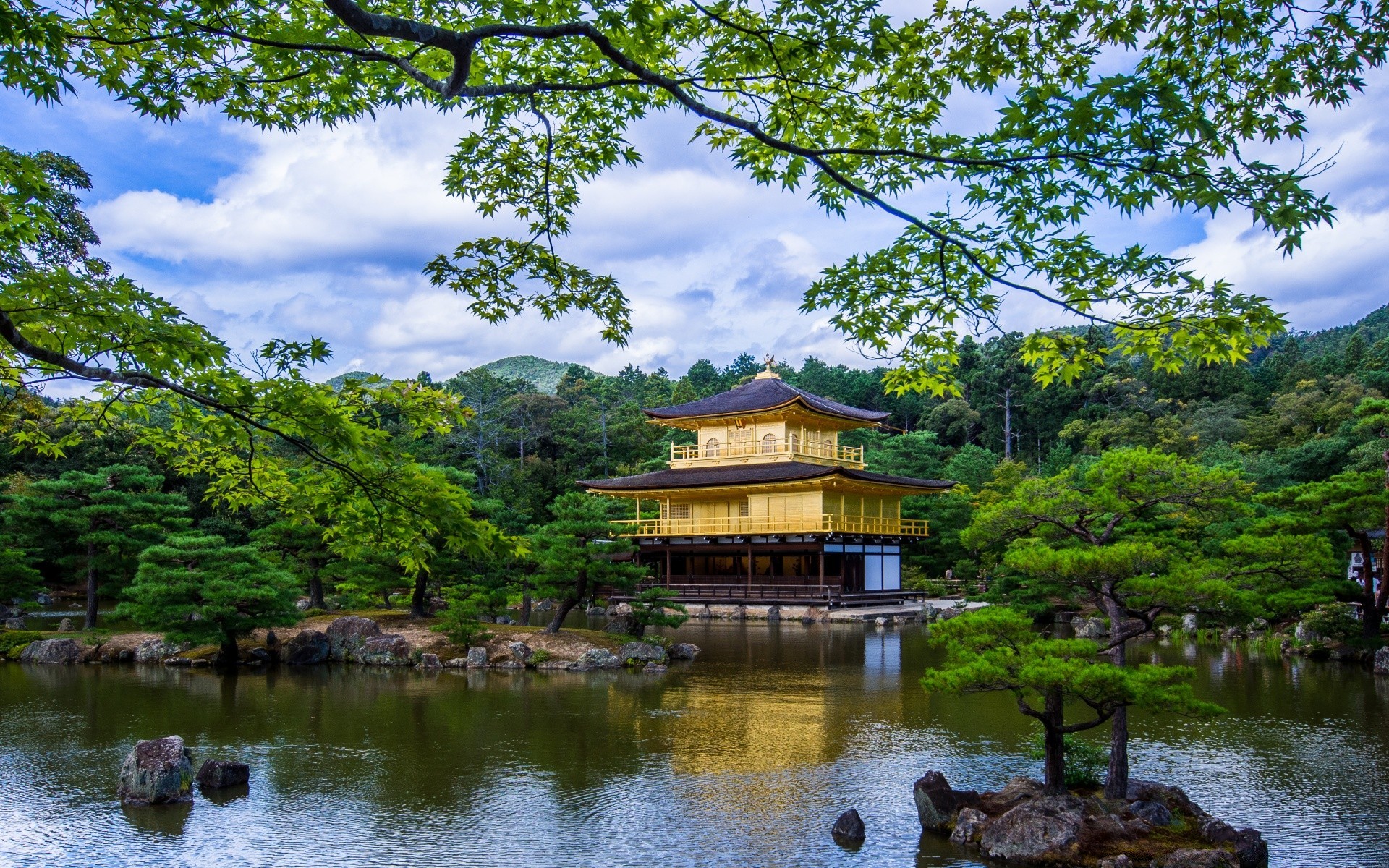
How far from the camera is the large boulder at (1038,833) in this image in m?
6.54

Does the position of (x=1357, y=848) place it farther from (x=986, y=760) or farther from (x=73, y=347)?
(x=73, y=347)

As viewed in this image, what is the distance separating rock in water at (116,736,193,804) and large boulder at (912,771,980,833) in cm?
607

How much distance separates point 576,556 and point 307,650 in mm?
4764

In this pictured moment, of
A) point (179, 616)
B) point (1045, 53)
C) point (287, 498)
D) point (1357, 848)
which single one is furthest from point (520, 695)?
point (1045, 53)

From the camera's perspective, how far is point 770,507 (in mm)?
29562

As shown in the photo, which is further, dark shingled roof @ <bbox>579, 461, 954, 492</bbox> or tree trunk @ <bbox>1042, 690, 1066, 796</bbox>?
dark shingled roof @ <bbox>579, 461, 954, 492</bbox>

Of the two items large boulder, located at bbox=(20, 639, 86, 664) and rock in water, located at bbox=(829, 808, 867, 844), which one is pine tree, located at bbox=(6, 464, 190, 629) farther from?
rock in water, located at bbox=(829, 808, 867, 844)

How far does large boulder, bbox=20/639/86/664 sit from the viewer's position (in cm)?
1645

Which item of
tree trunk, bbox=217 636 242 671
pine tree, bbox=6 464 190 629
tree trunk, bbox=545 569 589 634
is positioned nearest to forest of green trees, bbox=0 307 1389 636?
pine tree, bbox=6 464 190 629

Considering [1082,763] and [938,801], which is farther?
[1082,763]

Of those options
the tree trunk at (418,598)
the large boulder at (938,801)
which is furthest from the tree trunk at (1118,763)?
the tree trunk at (418,598)

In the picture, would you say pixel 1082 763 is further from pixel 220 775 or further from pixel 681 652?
pixel 681 652

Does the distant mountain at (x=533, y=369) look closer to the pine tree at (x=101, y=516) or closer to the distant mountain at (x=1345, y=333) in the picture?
the distant mountain at (x=1345, y=333)

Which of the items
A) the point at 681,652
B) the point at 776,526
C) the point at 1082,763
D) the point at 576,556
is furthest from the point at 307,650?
the point at 776,526
